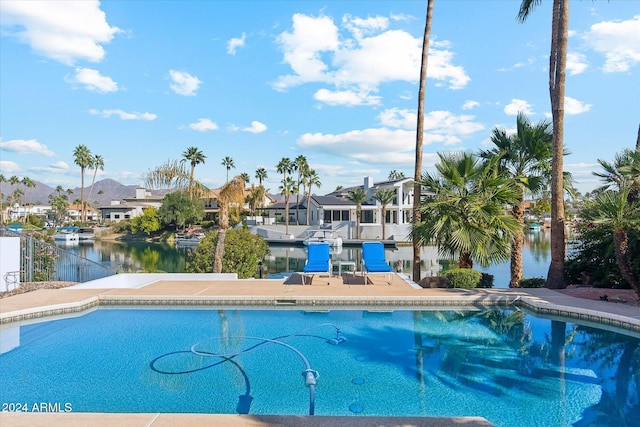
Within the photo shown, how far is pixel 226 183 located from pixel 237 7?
667 cm

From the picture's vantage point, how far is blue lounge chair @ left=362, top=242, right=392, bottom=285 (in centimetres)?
1104

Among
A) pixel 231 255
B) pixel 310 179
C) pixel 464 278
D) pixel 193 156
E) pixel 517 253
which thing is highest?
pixel 193 156

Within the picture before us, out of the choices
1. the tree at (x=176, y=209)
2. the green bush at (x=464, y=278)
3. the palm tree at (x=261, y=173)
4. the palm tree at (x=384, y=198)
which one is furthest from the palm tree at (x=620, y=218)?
the palm tree at (x=261, y=173)

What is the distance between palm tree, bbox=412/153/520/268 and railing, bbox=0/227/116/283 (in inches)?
421

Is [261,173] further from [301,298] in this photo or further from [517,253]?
[301,298]

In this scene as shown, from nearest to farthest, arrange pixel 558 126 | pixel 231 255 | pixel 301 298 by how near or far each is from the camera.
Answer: pixel 301 298
pixel 558 126
pixel 231 255

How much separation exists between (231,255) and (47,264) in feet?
18.9

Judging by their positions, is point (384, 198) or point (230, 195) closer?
point (230, 195)

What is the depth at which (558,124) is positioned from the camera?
9.97m

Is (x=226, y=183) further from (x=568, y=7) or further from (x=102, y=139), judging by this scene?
(x=102, y=139)

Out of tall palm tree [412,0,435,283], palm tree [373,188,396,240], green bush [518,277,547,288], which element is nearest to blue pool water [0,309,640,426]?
green bush [518,277,547,288]

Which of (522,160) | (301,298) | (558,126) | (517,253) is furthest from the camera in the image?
(522,160)

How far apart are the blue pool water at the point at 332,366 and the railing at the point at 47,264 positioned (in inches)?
166

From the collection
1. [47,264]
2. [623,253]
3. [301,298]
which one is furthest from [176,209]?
[623,253]
